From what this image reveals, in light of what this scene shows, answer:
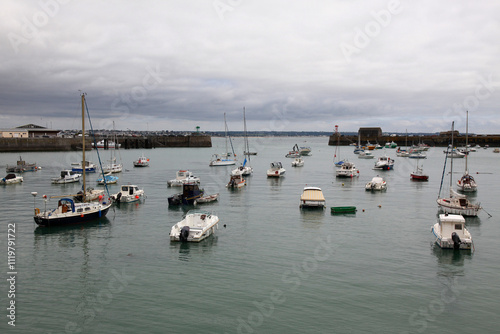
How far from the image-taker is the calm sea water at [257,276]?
73.4ft

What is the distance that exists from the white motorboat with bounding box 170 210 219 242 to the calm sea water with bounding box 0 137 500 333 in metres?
1.12

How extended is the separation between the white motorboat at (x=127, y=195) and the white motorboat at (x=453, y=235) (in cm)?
3968

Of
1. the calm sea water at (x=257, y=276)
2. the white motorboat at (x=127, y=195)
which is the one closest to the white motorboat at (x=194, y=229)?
the calm sea water at (x=257, y=276)

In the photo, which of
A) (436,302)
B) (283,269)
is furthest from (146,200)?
(436,302)

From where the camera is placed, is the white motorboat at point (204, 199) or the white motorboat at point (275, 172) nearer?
the white motorboat at point (204, 199)

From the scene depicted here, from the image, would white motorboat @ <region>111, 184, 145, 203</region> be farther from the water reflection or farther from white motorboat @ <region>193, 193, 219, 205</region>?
the water reflection

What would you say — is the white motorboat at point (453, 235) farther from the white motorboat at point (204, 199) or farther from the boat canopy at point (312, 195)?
the white motorboat at point (204, 199)

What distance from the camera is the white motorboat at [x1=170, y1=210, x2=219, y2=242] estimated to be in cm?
3625

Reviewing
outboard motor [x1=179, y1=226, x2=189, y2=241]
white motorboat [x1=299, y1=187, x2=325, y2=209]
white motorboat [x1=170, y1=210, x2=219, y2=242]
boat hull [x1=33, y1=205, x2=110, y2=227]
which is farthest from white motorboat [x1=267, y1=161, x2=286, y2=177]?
outboard motor [x1=179, y1=226, x2=189, y2=241]

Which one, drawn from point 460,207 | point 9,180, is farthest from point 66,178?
point 460,207

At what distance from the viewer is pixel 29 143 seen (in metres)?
187

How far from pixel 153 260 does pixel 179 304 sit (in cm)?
833

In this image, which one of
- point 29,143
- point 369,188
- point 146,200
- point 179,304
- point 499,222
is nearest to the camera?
point 179,304

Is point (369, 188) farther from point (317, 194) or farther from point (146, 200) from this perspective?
point (146, 200)
